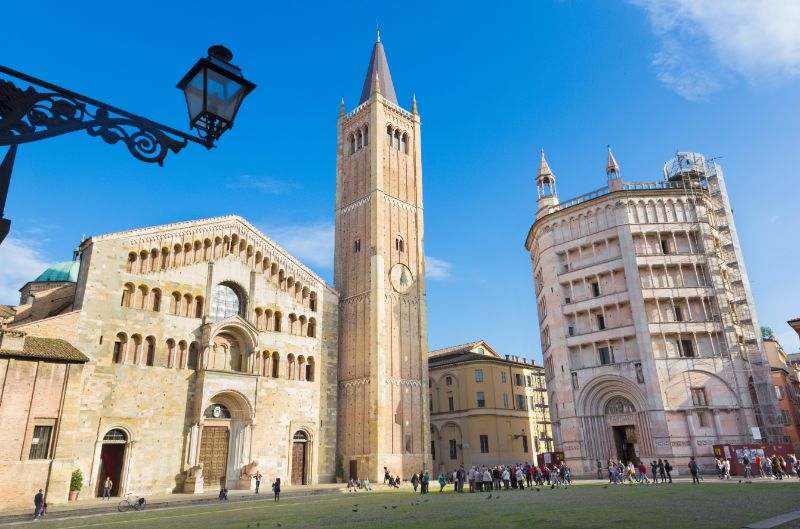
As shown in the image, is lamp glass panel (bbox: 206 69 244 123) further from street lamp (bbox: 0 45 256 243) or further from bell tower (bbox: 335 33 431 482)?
bell tower (bbox: 335 33 431 482)

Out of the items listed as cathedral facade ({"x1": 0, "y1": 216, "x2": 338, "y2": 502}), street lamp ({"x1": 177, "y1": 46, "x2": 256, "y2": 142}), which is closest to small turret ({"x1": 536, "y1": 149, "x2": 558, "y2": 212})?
cathedral facade ({"x1": 0, "y1": 216, "x2": 338, "y2": 502})

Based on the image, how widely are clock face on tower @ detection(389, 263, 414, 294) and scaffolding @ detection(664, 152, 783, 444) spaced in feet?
79.0

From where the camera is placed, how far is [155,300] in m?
32.9

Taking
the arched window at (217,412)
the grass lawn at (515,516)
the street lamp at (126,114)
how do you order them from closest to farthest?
the street lamp at (126,114), the grass lawn at (515,516), the arched window at (217,412)

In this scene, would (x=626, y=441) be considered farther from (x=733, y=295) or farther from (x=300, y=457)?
(x=300, y=457)

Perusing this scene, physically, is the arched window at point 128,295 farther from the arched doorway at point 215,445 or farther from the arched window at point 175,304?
the arched doorway at point 215,445

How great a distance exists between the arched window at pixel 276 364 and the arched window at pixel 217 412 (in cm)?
405

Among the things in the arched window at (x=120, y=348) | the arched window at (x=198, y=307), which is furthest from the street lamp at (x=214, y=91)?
the arched window at (x=198, y=307)

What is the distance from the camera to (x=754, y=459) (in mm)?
33125

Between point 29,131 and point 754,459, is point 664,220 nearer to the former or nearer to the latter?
point 754,459

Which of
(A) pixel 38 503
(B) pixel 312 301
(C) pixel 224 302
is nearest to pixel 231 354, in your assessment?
(C) pixel 224 302

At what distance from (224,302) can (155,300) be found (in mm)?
4729

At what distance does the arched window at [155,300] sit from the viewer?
32531 mm

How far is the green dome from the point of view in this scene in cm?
5384
